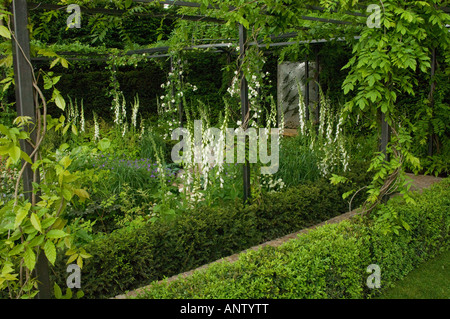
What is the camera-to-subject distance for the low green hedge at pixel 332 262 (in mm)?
2967

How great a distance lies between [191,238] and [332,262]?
127 centimetres

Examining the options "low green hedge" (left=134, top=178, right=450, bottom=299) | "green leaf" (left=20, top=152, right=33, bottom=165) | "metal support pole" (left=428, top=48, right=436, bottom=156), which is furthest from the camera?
"metal support pole" (left=428, top=48, right=436, bottom=156)

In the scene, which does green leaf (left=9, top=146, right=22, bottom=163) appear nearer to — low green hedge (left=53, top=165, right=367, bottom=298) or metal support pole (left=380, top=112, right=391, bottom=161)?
low green hedge (left=53, top=165, right=367, bottom=298)

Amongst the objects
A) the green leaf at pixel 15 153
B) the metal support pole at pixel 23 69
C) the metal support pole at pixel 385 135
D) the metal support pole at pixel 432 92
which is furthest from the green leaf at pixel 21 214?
the metal support pole at pixel 432 92

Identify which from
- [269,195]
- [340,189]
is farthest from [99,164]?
[340,189]

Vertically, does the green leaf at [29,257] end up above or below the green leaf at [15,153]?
below

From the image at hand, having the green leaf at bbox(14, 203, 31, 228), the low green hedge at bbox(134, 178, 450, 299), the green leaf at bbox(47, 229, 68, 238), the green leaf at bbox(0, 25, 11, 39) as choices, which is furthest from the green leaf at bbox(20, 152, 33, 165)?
the low green hedge at bbox(134, 178, 450, 299)

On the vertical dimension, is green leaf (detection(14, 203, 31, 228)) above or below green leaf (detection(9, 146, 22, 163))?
below

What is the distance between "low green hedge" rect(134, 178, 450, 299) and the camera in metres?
2.97

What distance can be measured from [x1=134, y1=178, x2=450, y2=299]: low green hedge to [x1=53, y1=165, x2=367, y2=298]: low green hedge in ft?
1.32

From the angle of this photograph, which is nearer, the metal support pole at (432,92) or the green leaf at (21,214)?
the green leaf at (21,214)

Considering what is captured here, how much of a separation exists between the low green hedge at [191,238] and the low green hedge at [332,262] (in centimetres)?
40

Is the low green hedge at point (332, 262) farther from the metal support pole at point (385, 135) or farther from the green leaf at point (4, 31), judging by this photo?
the green leaf at point (4, 31)
